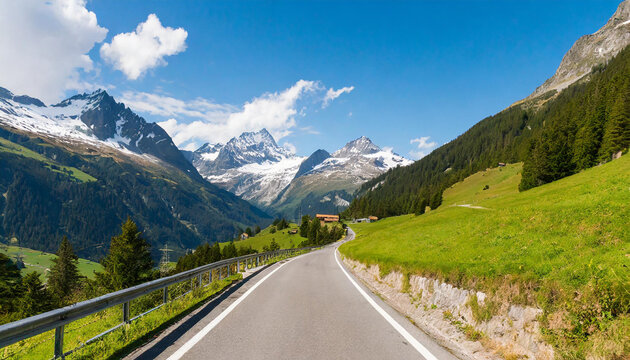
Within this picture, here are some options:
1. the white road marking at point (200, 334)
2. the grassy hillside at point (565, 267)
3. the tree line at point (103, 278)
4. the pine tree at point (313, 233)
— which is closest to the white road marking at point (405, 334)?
the grassy hillside at point (565, 267)

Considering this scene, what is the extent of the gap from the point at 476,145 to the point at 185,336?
21423cm

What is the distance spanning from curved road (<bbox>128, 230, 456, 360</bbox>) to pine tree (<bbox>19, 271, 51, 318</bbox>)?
40721 mm

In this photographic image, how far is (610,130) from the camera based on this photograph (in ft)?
159

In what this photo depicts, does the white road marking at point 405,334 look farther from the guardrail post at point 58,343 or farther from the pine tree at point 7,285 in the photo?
the pine tree at point 7,285

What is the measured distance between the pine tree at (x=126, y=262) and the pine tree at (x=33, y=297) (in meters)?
6.03

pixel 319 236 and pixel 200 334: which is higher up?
pixel 200 334

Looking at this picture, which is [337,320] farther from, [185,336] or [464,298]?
[185,336]

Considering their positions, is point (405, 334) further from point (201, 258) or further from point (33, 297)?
point (201, 258)

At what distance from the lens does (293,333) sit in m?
7.35

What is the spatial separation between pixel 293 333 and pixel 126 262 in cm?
4260

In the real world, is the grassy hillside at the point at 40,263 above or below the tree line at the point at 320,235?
below

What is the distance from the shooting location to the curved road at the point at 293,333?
19.6 ft

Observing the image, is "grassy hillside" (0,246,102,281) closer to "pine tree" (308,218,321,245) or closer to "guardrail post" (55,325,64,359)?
"pine tree" (308,218,321,245)

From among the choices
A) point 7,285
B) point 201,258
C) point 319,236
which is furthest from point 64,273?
point 319,236
